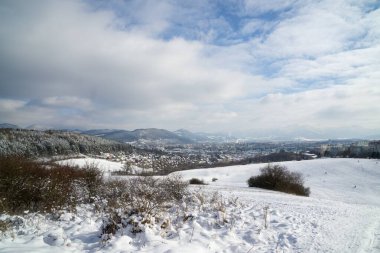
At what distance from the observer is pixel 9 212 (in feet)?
24.0

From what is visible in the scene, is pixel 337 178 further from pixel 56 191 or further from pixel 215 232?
pixel 56 191

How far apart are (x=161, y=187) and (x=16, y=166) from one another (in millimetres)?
5960

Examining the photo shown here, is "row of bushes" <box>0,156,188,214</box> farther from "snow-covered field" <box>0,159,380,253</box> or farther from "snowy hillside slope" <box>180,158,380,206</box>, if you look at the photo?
"snowy hillside slope" <box>180,158,380,206</box>

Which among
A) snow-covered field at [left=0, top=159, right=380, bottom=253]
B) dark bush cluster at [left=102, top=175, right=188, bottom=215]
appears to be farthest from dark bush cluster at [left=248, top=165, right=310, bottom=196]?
dark bush cluster at [left=102, top=175, right=188, bottom=215]

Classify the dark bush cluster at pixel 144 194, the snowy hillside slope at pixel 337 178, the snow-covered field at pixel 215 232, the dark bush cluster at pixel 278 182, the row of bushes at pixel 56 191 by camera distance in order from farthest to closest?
the snowy hillside slope at pixel 337 178 < the dark bush cluster at pixel 278 182 < the dark bush cluster at pixel 144 194 < the row of bushes at pixel 56 191 < the snow-covered field at pixel 215 232

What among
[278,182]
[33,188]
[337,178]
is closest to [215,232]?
[33,188]

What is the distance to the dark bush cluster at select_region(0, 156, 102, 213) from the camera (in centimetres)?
795

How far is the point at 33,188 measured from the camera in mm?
8492

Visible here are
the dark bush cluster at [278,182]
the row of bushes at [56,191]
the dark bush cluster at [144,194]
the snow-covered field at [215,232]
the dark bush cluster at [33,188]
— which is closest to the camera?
the snow-covered field at [215,232]

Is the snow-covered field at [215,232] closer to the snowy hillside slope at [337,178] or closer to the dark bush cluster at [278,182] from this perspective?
the dark bush cluster at [278,182]

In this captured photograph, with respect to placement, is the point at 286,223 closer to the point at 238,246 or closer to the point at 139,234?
the point at 238,246

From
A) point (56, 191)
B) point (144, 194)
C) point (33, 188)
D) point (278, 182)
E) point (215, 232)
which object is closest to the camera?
point (215, 232)

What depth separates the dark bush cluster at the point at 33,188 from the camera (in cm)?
795

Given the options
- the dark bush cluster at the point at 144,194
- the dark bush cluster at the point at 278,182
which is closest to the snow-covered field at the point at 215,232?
the dark bush cluster at the point at 144,194
